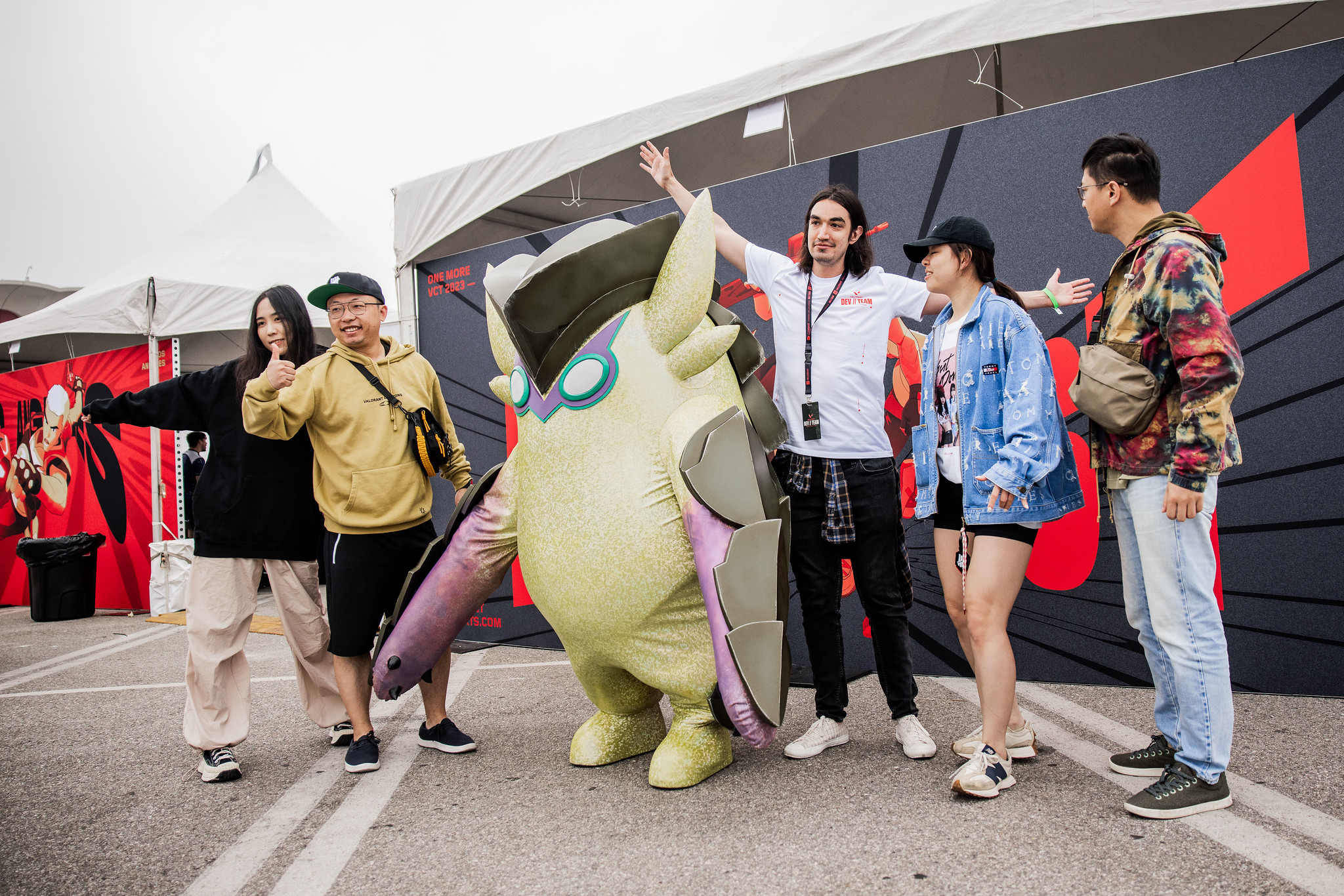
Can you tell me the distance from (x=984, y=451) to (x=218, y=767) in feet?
8.62

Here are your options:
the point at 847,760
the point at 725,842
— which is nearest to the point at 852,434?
the point at 847,760

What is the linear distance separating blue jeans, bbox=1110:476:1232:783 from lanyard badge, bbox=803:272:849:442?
36.4 inches

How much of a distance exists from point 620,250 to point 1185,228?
59.2 inches

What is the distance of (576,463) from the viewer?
2.24 meters

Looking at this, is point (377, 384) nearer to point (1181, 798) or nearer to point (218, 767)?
point (218, 767)

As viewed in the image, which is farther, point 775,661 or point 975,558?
point 975,558

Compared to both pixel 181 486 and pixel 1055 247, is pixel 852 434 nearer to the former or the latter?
pixel 1055 247

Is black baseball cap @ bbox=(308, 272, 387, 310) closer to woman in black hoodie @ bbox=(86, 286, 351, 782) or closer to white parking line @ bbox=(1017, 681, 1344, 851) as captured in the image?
→ woman in black hoodie @ bbox=(86, 286, 351, 782)

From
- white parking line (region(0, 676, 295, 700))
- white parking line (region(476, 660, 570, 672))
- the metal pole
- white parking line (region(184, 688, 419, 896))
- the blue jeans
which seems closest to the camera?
white parking line (region(184, 688, 419, 896))

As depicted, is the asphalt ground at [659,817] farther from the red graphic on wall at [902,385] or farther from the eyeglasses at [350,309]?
the eyeglasses at [350,309]

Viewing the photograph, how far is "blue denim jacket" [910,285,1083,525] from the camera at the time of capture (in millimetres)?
2096

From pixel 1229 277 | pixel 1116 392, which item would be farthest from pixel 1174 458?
pixel 1229 277

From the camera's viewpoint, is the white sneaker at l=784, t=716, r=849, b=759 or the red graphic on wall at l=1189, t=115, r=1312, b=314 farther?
the red graphic on wall at l=1189, t=115, r=1312, b=314

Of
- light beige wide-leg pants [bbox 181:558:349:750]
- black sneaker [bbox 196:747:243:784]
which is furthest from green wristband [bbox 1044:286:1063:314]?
black sneaker [bbox 196:747:243:784]
